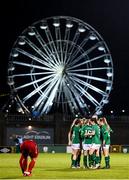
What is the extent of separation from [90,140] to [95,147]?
14.5 inches

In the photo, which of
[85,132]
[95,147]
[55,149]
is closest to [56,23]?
[55,149]

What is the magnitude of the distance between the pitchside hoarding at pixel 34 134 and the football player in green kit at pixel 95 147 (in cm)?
3556

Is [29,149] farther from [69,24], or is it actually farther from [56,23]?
[56,23]

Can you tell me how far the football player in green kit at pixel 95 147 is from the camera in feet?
75.8

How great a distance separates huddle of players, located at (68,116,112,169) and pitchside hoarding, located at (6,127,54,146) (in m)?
35.1

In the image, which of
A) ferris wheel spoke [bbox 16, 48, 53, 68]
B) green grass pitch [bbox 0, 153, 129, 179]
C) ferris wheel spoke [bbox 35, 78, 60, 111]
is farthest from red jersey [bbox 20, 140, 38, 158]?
ferris wheel spoke [bbox 35, 78, 60, 111]

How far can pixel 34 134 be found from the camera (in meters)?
60.8

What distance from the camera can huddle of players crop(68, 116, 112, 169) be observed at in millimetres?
23172

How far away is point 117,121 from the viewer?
65062 mm

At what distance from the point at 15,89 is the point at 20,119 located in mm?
10145

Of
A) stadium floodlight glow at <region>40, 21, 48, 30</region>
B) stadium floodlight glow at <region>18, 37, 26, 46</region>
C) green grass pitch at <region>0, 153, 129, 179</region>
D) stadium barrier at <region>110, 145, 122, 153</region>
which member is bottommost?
green grass pitch at <region>0, 153, 129, 179</region>

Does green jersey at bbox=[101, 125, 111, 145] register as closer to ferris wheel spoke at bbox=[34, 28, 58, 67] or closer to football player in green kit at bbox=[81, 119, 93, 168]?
football player in green kit at bbox=[81, 119, 93, 168]

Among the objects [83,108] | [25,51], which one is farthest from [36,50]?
[83,108]

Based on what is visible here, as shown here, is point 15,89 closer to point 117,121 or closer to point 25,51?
point 25,51
